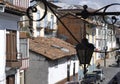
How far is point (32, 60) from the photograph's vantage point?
31.1 meters

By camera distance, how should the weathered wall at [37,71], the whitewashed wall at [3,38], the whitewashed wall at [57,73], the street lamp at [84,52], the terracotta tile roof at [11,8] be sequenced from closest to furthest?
the street lamp at [84,52], the terracotta tile roof at [11,8], the whitewashed wall at [3,38], the weathered wall at [37,71], the whitewashed wall at [57,73]

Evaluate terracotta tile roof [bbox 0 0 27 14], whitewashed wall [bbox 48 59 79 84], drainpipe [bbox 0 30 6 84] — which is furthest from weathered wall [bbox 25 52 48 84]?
drainpipe [bbox 0 30 6 84]

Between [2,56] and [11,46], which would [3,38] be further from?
[11,46]

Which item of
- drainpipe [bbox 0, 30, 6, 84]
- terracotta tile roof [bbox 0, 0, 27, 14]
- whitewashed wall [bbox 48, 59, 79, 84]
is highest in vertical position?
terracotta tile roof [bbox 0, 0, 27, 14]

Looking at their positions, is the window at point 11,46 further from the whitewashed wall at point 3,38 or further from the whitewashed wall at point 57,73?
the whitewashed wall at point 57,73

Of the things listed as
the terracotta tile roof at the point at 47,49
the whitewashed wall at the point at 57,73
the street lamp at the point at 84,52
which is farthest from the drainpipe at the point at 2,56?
the street lamp at the point at 84,52

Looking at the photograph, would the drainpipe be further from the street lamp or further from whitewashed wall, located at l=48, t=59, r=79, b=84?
the street lamp

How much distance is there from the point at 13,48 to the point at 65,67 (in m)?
13.1

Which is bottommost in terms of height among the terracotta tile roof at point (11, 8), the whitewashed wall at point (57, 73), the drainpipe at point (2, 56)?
the whitewashed wall at point (57, 73)

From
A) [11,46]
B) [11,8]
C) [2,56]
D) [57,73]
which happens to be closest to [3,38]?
[2,56]

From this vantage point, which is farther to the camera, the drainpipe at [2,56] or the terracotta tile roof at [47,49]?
the terracotta tile roof at [47,49]

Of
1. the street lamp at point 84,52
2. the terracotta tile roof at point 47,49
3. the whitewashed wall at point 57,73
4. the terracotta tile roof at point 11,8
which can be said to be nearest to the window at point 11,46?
the terracotta tile roof at point 11,8

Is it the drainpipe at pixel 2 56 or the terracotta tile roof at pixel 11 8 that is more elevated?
the terracotta tile roof at pixel 11 8

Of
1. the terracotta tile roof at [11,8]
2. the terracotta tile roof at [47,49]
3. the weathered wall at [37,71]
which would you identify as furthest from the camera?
the terracotta tile roof at [47,49]
